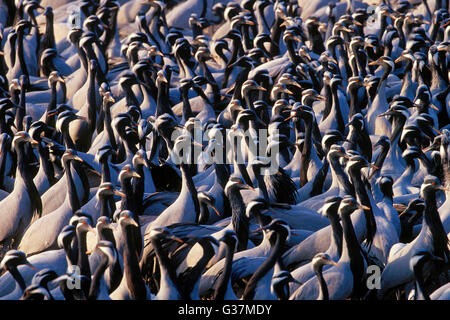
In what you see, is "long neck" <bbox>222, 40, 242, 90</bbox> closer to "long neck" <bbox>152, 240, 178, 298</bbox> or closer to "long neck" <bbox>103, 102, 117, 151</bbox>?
"long neck" <bbox>103, 102, 117, 151</bbox>

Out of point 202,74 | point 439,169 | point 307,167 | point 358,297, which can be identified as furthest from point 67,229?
point 202,74

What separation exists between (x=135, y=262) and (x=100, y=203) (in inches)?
48.4

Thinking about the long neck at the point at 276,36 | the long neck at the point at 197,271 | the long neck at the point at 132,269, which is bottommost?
the long neck at the point at 276,36

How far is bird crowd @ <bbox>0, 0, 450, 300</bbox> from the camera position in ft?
26.8

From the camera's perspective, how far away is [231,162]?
35.1ft

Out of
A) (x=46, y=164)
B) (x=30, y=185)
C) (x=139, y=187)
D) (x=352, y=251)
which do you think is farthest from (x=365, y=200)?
(x=46, y=164)

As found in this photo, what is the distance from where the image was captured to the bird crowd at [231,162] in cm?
816

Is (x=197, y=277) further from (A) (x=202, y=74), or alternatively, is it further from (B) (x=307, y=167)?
(A) (x=202, y=74)

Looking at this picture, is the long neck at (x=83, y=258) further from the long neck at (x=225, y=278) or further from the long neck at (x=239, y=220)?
the long neck at (x=239, y=220)

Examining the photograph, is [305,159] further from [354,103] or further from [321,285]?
[321,285]

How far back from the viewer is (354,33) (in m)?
14.4

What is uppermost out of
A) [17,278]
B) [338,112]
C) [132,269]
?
[17,278]

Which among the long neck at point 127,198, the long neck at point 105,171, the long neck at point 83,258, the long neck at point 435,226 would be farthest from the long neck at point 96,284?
the long neck at point 435,226

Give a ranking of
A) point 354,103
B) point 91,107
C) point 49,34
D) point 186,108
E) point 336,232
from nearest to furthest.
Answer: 1. point 336,232
2. point 354,103
3. point 186,108
4. point 91,107
5. point 49,34
